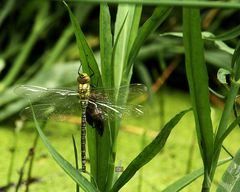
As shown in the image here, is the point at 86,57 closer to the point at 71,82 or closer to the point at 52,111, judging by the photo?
the point at 52,111

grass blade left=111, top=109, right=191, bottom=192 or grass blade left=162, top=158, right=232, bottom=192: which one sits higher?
grass blade left=111, top=109, right=191, bottom=192

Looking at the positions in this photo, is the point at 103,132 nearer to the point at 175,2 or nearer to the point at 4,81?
the point at 175,2

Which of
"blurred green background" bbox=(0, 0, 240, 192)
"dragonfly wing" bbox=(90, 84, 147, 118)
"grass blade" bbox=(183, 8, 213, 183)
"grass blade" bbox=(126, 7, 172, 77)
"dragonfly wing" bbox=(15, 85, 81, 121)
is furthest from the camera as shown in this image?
"blurred green background" bbox=(0, 0, 240, 192)

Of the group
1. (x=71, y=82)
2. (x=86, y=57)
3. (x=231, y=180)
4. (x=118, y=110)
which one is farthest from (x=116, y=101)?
(x=71, y=82)

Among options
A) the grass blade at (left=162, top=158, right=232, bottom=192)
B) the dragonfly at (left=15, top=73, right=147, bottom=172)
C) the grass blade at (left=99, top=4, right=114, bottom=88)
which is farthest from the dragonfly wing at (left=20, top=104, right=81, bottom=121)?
the grass blade at (left=162, top=158, right=232, bottom=192)

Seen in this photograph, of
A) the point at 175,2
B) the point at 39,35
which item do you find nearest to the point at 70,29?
the point at 39,35

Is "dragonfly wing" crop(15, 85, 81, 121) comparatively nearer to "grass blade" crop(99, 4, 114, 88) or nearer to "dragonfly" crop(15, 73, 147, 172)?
"dragonfly" crop(15, 73, 147, 172)
